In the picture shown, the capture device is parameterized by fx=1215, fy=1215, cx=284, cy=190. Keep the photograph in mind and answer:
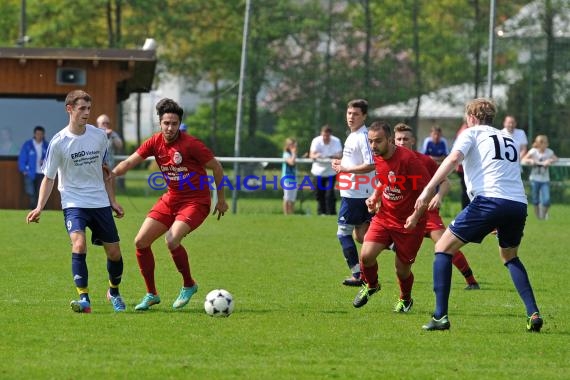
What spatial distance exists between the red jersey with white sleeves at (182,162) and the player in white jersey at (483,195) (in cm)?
209

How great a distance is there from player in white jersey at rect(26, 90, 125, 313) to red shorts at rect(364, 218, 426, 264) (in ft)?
7.20

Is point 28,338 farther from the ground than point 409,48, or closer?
closer

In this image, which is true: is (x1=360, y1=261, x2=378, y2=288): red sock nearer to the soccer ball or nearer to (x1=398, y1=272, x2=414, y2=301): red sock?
(x1=398, y1=272, x2=414, y2=301): red sock

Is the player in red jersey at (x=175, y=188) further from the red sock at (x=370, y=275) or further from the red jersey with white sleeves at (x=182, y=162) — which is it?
the red sock at (x=370, y=275)

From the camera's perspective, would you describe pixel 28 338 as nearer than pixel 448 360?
No

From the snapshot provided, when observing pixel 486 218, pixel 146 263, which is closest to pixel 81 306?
pixel 146 263

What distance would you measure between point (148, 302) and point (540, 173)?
14.1 m

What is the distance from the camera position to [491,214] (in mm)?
8820

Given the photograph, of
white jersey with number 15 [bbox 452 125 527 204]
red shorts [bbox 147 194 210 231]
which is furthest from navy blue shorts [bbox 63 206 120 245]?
white jersey with number 15 [bbox 452 125 527 204]

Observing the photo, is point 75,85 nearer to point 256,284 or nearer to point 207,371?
point 256,284

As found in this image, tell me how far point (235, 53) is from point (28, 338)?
2856 centimetres

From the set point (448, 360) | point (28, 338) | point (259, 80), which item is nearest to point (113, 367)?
point (28, 338)

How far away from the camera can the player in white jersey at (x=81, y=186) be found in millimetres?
9820

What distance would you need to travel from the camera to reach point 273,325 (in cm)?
930
